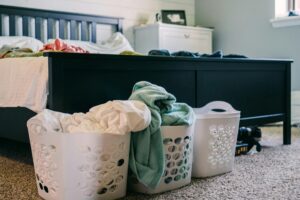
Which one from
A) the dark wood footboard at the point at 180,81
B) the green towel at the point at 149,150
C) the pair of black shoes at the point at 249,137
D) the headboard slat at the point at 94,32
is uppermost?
the headboard slat at the point at 94,32

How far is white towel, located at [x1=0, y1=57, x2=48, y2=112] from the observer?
59.8 inches

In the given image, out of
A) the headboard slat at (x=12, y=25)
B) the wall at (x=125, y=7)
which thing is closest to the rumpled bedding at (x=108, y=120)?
the headboard slat at (x=12, y=25)

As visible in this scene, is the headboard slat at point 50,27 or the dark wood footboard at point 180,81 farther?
the headboard slat at point 50,27

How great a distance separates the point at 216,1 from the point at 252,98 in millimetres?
2124

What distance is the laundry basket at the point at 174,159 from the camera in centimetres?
137

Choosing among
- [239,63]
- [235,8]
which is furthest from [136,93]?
[235,8]

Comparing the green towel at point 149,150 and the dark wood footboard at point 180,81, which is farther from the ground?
the dark wood footboard at point 180,81

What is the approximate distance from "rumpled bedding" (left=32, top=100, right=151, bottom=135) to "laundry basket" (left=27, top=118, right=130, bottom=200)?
29 mm

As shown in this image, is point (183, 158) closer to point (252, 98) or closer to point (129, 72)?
point (129, 72)

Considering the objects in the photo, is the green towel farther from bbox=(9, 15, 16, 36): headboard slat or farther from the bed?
bbox=(9, 15, 16, 36): headboard slat

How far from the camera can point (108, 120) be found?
1.23 meters

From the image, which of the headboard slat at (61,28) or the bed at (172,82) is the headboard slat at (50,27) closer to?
the headboard slat at (61,28)

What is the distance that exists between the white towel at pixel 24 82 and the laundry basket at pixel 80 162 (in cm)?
26

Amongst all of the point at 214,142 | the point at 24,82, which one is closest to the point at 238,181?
the point at 214,142
